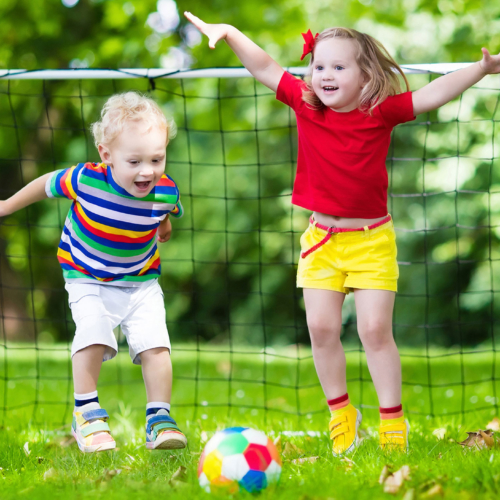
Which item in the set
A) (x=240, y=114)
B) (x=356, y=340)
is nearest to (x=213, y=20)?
(x=240, y=114)

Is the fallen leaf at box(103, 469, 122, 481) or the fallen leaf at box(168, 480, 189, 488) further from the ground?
the fallen leaf at box(168, 480, 189, 488)

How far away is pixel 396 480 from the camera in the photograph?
2.20 m

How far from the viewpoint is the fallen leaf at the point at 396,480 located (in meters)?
2.15

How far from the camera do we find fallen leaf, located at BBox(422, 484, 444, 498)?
6.76 ft

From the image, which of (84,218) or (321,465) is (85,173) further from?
(321,465)

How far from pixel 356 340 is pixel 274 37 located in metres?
6.03

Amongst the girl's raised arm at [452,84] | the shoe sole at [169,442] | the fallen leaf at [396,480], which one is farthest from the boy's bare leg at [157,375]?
the girl's raised arm at [452,84]

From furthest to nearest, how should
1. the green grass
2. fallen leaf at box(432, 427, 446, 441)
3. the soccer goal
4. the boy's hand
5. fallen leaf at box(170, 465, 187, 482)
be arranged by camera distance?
the soccer goal → fallen leaf at box(432, 427, 446, 441) → the boy's hand → fallen leaf at box(170, 465, 187, 482) → the green grass

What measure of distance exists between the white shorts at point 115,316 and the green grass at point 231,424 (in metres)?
0.51

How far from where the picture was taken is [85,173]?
114 inches

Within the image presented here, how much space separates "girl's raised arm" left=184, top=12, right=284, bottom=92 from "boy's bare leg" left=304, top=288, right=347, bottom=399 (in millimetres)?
993

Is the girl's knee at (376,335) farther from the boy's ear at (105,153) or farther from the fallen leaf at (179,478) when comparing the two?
the boy's ear at (105,153)

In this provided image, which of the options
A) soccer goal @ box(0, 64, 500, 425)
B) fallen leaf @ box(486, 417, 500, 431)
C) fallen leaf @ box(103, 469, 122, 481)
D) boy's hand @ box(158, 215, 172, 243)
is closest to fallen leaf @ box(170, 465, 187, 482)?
fallen leaf @ box(103, 469, 122, 481)

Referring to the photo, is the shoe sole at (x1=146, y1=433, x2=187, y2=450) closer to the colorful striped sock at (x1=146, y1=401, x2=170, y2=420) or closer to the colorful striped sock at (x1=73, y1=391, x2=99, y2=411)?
the colorful striped sock at (x1=146, y1=401, x2=170, y2=420)
